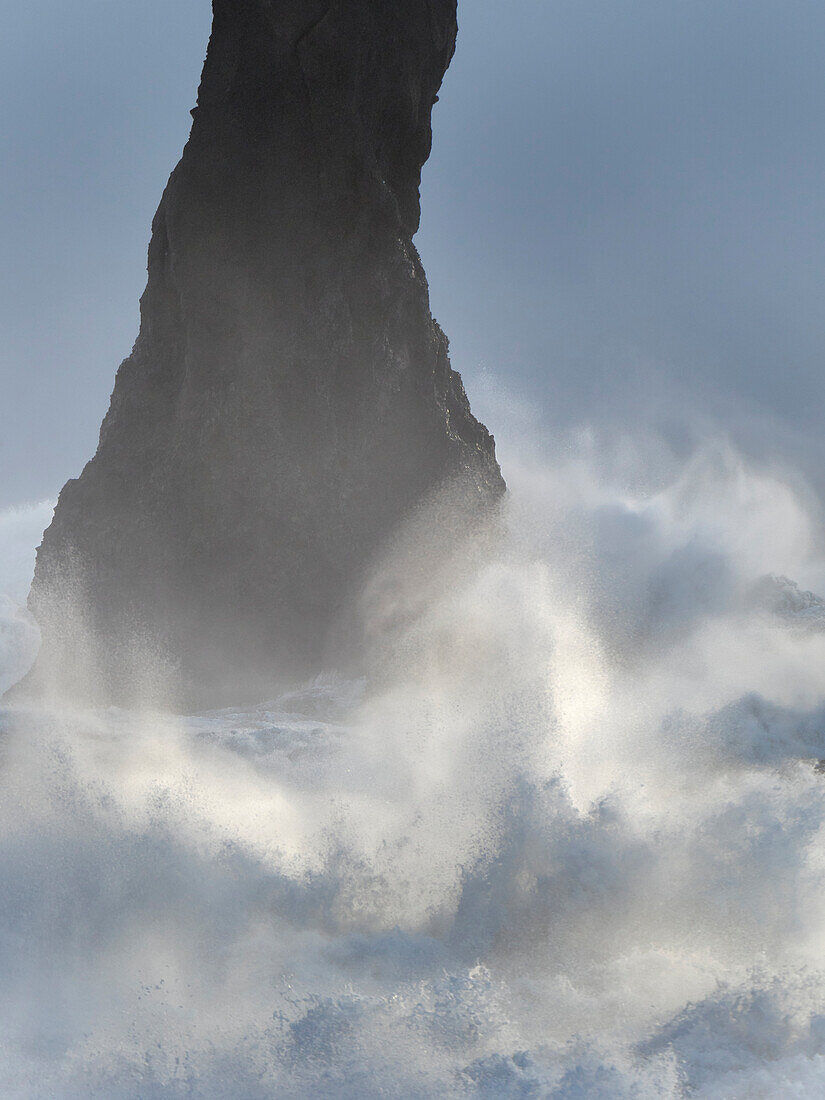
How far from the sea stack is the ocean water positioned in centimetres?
403

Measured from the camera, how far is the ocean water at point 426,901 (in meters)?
6.19

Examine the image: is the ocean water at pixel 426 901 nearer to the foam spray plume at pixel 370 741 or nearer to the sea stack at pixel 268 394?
the foam spray plume at pixel 370 741

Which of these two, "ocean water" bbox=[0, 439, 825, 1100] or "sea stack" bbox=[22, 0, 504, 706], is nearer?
"ocean water" bbox=[0, 439, 825, 1100]

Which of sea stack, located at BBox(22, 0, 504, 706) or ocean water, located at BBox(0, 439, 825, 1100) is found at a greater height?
sea stack, located at BBox(22, 0, 504, 706)

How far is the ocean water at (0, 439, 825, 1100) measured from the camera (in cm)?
619

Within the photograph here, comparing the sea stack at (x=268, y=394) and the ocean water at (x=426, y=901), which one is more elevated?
the sea stack at (x=268, y=394)

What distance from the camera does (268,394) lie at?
18.2 meters

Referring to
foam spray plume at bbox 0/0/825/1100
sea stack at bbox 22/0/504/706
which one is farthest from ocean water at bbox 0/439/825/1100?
sea stack at bbox 22/0/504/706

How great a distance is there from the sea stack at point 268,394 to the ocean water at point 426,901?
403 cm

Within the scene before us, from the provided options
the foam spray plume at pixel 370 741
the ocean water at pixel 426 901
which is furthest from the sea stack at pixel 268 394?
the ocean water at pixel 426 901

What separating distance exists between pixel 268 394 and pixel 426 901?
511 inches

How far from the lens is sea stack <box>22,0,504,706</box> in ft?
58.9

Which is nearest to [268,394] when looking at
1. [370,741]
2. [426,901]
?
[370,741]

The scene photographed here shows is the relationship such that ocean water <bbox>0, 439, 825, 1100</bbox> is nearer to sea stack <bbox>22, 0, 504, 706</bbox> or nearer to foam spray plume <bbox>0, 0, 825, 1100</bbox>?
foam spray plume <bbox>0, 0, 825, 1100</bbox>
